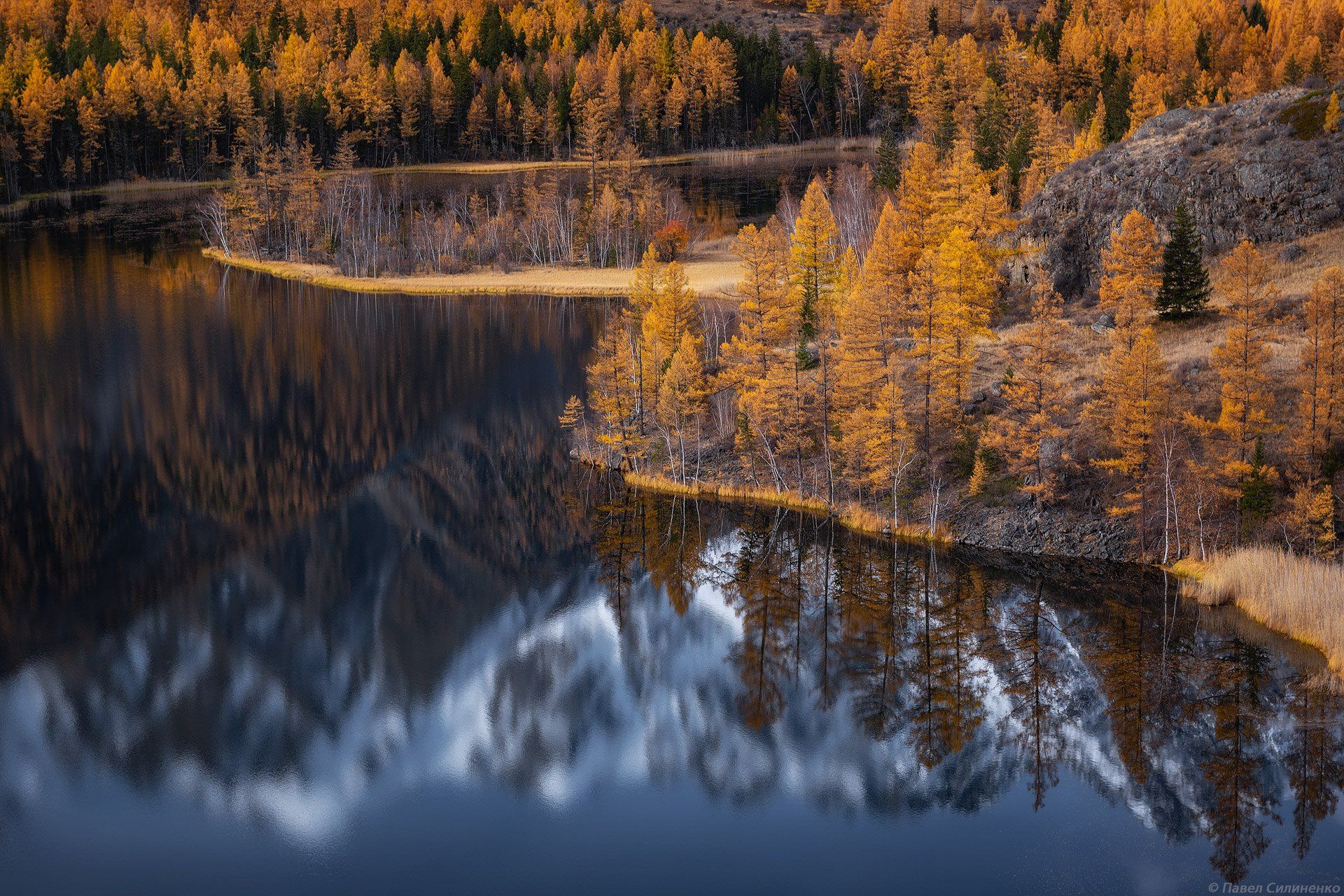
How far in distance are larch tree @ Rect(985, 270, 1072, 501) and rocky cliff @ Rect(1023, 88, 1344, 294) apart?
17.4 meters

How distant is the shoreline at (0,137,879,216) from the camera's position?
126750 mm

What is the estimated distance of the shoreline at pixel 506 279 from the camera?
86375 millimetres

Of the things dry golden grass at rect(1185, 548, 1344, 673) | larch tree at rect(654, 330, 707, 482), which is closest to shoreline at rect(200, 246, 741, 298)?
larch tree at rect(654, 330, 707, 482)

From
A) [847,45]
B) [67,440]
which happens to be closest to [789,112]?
[847,45]

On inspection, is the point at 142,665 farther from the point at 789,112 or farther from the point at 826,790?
the point at 789,112

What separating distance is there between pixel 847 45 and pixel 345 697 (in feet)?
497

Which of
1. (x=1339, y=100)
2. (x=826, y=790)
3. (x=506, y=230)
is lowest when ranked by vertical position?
(x=826, y=790)

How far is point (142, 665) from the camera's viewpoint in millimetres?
33094

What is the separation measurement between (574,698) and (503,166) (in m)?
120

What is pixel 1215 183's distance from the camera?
181 ft

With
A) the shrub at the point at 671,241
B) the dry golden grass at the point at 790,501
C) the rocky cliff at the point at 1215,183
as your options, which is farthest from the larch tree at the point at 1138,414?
the shrub at the point at 671,241

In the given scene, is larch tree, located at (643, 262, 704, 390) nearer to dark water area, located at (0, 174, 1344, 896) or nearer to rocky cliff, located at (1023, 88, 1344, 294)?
dark water area, located at (0, 174, 1344, 896)

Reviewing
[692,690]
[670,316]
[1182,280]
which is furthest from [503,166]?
[692,690]

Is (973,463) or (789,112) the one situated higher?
(789,112)
